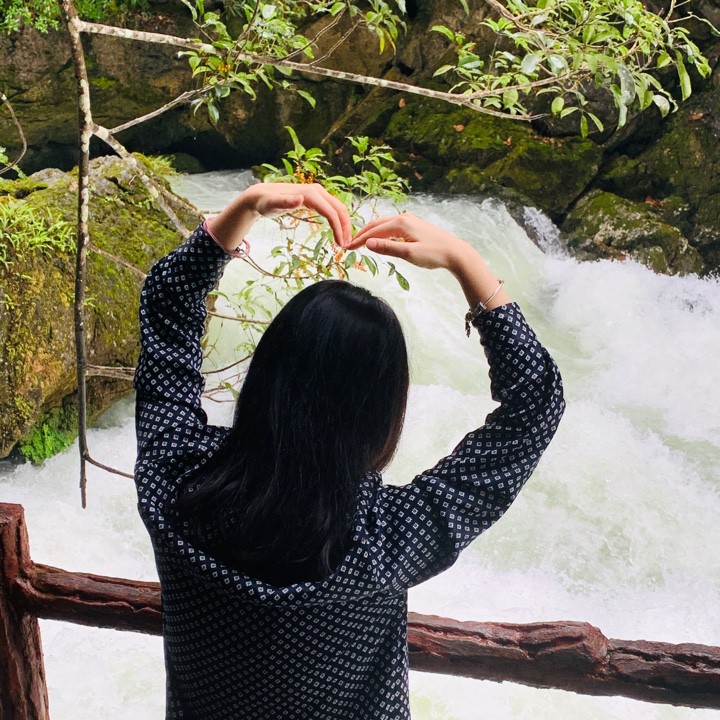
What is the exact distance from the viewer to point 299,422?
1.06m

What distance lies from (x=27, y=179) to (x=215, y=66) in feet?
8.51

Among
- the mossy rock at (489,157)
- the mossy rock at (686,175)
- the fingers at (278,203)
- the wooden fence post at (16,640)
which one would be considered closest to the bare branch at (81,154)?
the wooden fence post at (16,640)

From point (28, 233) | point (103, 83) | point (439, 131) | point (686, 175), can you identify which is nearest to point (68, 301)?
point (28, 233)

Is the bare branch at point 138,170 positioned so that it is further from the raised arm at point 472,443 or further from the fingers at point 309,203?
the raised arm at point 472,443

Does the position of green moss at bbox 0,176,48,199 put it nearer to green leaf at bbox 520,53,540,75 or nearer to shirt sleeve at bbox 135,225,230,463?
green leaf at bbox 520,53,540,75

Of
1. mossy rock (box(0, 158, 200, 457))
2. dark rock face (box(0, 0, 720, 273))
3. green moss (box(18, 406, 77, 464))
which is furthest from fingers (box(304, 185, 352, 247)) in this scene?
dark rock face (box(0, 0, 720, 273))

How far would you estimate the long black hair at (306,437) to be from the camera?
41.5 inches

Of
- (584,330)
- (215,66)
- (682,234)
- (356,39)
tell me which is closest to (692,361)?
(584,330)

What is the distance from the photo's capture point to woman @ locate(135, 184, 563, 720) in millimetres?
1059

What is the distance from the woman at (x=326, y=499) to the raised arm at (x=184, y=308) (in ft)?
0.13

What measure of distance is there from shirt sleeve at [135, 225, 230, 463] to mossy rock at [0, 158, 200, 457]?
2348mm

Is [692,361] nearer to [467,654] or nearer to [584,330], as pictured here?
→ [584,330]

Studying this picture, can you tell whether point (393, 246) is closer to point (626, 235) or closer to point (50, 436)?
point (50, 436)

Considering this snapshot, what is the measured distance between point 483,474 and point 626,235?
25.5 feet
